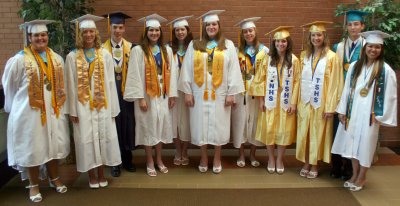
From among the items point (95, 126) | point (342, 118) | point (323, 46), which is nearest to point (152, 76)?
point (95, 126)

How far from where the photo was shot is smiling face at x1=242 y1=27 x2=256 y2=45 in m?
4.54

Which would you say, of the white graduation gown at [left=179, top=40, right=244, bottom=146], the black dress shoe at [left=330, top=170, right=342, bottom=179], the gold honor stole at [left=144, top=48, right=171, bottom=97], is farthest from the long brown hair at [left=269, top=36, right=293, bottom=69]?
the black dress shoe at [left=330, top=170, right=342, bottom=179]

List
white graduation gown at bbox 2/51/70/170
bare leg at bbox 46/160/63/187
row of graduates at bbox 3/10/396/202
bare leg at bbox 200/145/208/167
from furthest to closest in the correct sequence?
bare leg at bbox 200/145/208/167, bare leg at bbox 46/160/63/187, row of graduates at bbox 3/10/396/202, white graduation gown at bbox 2/51/70/170

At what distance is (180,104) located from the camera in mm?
4863

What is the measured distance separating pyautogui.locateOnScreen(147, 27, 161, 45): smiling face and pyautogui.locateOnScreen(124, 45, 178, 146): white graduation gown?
0.56 ft

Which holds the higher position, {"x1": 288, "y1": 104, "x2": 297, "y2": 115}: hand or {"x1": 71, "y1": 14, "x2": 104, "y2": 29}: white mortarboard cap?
{"x1": 71, "y1": 14, "x2": 104, "y2": 29}: white mortarboard cap

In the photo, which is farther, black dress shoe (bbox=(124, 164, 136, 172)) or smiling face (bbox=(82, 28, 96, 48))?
black dress shoe (bbox=(124, 164, 136, 172))

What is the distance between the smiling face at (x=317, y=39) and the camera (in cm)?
423

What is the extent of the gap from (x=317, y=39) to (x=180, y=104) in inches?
74.6

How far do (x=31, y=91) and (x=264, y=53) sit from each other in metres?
2.74

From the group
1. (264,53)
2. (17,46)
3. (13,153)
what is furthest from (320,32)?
(17,46)

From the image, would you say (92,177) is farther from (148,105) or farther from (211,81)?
(211,81)

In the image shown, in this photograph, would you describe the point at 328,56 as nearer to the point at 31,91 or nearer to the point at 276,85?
the point at 276,85

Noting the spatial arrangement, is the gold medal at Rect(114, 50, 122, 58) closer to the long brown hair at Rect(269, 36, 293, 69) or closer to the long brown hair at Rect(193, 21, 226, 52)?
the long brown hair at Rect(193, 21, 226, 52)
